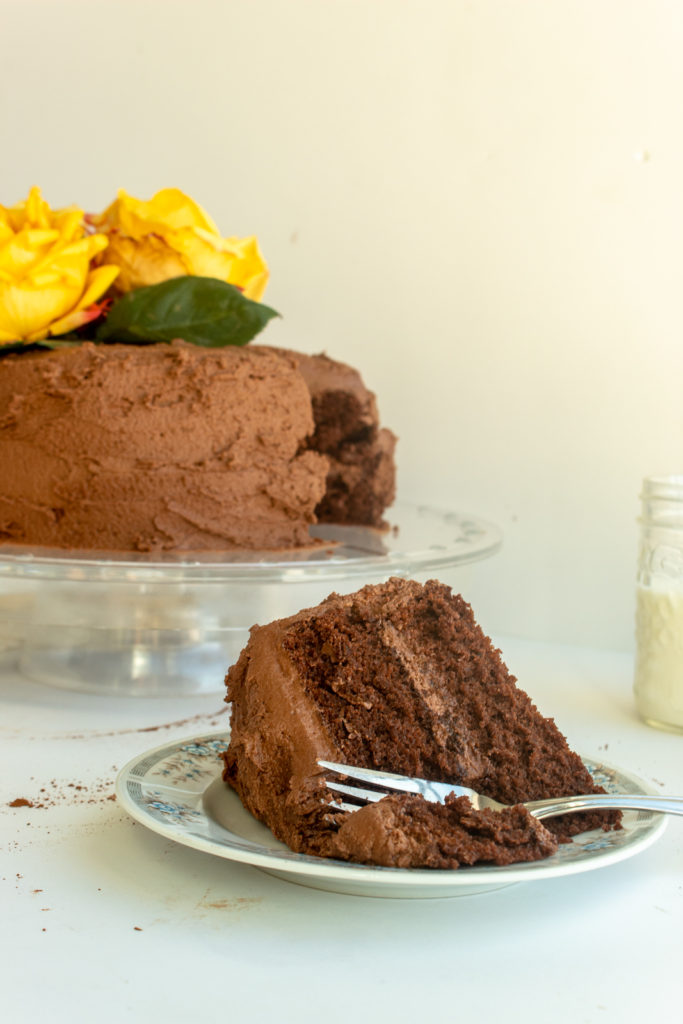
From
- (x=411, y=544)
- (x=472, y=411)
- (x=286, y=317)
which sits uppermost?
(x=286, y=317)

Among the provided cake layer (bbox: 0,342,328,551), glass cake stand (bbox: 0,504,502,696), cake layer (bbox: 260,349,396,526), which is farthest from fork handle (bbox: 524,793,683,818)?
cake layer (bbox: 260,349,396,526)

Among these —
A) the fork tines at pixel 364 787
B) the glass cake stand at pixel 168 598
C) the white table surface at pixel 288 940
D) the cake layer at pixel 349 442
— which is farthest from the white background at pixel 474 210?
the fork tines at pixel 364 787

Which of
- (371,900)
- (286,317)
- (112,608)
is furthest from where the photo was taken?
(286,317)

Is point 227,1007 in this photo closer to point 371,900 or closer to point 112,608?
point 371,900

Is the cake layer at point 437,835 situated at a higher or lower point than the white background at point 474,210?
lower

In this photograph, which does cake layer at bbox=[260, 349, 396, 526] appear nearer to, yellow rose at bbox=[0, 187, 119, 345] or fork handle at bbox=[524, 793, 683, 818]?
yellow rose at bbox=[0, 187, 119, 345]

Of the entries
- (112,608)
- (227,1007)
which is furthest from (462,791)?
(112,608)

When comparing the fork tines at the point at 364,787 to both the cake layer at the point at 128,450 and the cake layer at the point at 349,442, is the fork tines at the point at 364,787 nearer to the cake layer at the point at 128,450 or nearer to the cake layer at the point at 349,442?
the cake layer at the point at 128,450
